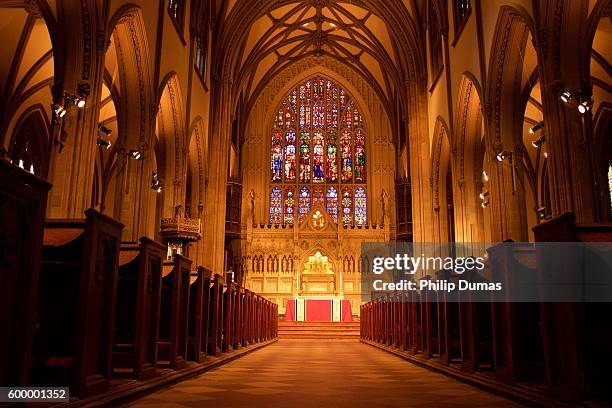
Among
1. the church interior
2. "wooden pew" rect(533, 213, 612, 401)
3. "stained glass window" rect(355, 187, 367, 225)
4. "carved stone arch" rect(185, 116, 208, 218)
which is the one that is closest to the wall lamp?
the church interior

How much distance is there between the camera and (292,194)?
30109mm

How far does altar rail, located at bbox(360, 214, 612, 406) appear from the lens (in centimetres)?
425

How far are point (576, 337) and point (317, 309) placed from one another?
70.9ft

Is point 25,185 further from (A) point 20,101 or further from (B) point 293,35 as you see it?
(B) point 293,35

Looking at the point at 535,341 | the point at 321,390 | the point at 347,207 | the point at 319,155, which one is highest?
the point at 319,155

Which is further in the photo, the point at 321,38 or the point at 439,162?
the point at 321,38

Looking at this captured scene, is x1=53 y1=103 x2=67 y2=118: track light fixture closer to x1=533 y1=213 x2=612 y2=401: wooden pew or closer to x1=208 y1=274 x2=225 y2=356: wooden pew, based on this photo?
x1=208 y1=274 x2=225 y2=356: wooden pew

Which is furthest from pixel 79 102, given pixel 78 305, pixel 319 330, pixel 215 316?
pixel 319 330

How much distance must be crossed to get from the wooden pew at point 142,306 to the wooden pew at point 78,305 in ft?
2.45

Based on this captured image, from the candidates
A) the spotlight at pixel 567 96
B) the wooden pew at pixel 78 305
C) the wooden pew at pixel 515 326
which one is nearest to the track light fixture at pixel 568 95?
the spotlight at pixel 567 96

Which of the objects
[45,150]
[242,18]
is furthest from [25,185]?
[242,18]

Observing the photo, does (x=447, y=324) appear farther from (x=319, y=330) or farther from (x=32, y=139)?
(x=32, y=139)

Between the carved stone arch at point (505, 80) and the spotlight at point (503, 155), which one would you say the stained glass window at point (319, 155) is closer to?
the carved stone arch at point (505, 80)

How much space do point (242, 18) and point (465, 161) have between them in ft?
35.7
